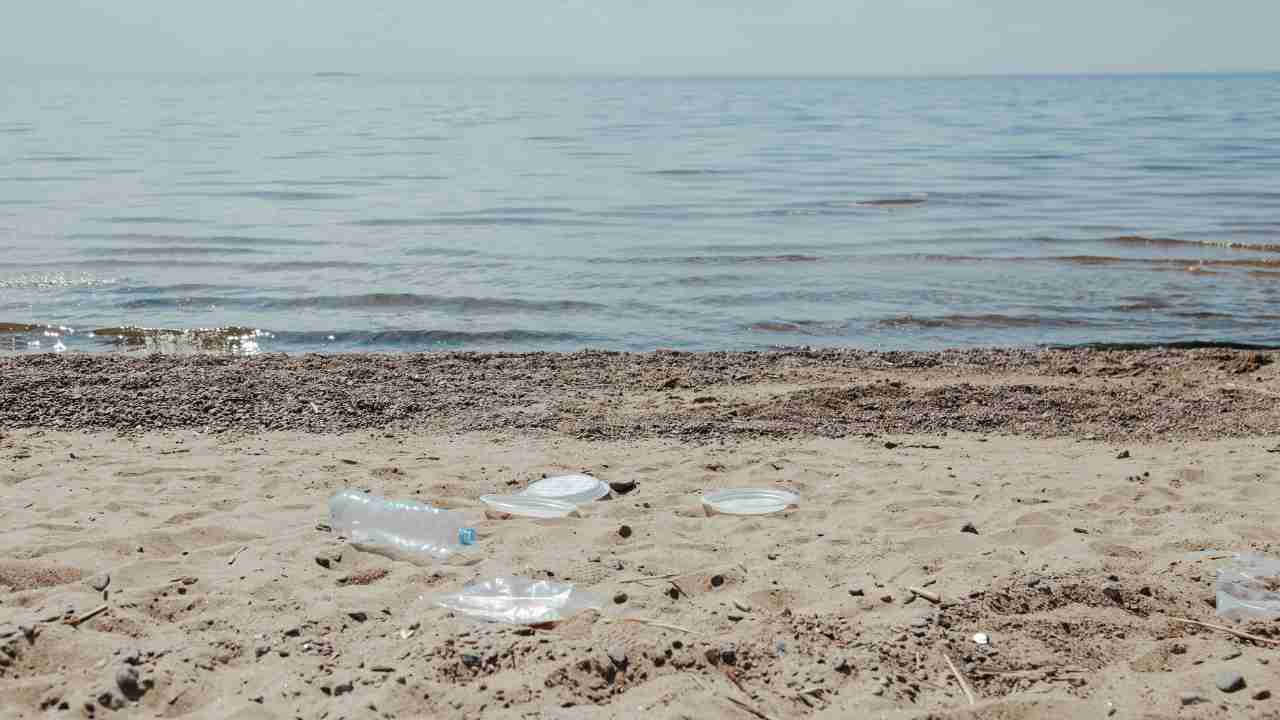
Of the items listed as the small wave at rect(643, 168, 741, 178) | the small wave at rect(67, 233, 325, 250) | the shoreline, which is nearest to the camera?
the shoreline

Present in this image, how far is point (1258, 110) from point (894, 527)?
2377 inches

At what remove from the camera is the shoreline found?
605cm

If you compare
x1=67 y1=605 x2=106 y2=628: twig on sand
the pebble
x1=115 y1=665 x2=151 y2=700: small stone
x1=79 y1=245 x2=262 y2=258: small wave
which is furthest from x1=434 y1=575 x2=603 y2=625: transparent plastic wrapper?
x1=79 y1=245 x2=262 y2=258: small wave

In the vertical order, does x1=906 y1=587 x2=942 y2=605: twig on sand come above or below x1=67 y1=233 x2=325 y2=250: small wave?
above

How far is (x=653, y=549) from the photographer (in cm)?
393

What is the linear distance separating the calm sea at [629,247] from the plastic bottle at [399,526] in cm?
454

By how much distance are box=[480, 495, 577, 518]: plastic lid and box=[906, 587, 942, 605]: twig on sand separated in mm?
1488

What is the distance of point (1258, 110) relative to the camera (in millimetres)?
54656

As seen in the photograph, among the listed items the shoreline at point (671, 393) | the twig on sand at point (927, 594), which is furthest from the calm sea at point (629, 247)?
the twig on sand at point (927, 594)

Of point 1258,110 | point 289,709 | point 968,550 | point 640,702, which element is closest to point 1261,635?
point 968,550

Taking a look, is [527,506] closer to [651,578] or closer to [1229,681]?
[651,578]

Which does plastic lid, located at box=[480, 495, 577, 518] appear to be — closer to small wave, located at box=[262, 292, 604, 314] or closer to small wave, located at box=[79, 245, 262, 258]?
small wave, located at box=[262, 292, 604, 314]

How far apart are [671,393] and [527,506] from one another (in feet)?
8.41

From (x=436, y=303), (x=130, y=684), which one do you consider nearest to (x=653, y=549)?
(x=130, y=684)
